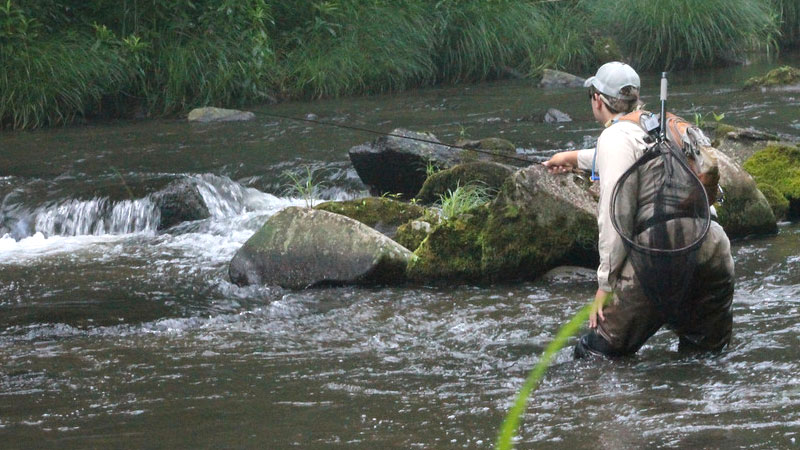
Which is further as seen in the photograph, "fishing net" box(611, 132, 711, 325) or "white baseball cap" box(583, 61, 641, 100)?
"white baseball cap" box(583, 61, 641, 100)

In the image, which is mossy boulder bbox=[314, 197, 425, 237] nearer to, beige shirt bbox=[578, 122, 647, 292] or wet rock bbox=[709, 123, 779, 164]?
wet rock bbox=[709, 123, 779, 164]

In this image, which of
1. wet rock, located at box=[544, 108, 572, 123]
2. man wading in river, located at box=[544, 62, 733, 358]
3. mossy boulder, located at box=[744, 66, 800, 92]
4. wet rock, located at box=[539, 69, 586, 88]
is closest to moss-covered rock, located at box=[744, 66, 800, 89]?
mossy boulder, located at box=[744, 66, 800, 92]

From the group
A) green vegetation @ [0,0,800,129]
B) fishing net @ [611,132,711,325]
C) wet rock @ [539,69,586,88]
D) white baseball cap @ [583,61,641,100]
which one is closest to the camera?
fishing net @ [611,132,711,325]

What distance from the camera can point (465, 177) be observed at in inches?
380

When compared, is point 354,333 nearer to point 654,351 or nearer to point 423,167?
point 654,351

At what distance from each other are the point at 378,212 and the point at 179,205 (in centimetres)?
240

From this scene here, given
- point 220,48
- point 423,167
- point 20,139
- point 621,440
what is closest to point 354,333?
point 621,440

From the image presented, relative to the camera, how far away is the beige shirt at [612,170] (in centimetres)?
502

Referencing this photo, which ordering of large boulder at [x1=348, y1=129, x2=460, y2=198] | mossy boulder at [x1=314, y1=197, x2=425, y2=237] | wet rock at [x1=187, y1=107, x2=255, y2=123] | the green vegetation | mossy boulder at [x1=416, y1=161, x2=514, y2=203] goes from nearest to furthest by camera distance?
mossy boulder at [x1=314, y1=197, x2=425, y2=237], mossy boulder at [x1=416, y1=161, x2=514, y2=203], large boulder at [x1=348, y1=129, x2=460, y2=198], wet rock at [x1=187, y1=107, x2=255, y2=123], the green vegetation

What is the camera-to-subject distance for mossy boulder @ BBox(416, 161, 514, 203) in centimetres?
959

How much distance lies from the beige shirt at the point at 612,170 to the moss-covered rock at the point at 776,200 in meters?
4.34

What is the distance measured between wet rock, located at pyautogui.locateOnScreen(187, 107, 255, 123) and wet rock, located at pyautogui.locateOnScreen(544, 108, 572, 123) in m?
4.38

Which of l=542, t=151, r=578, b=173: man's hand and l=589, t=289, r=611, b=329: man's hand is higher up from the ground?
l=542, t=151, r=578, b=173: man's hand

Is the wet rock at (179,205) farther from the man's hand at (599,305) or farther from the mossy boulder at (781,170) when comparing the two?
the man's hand at (599,305)
